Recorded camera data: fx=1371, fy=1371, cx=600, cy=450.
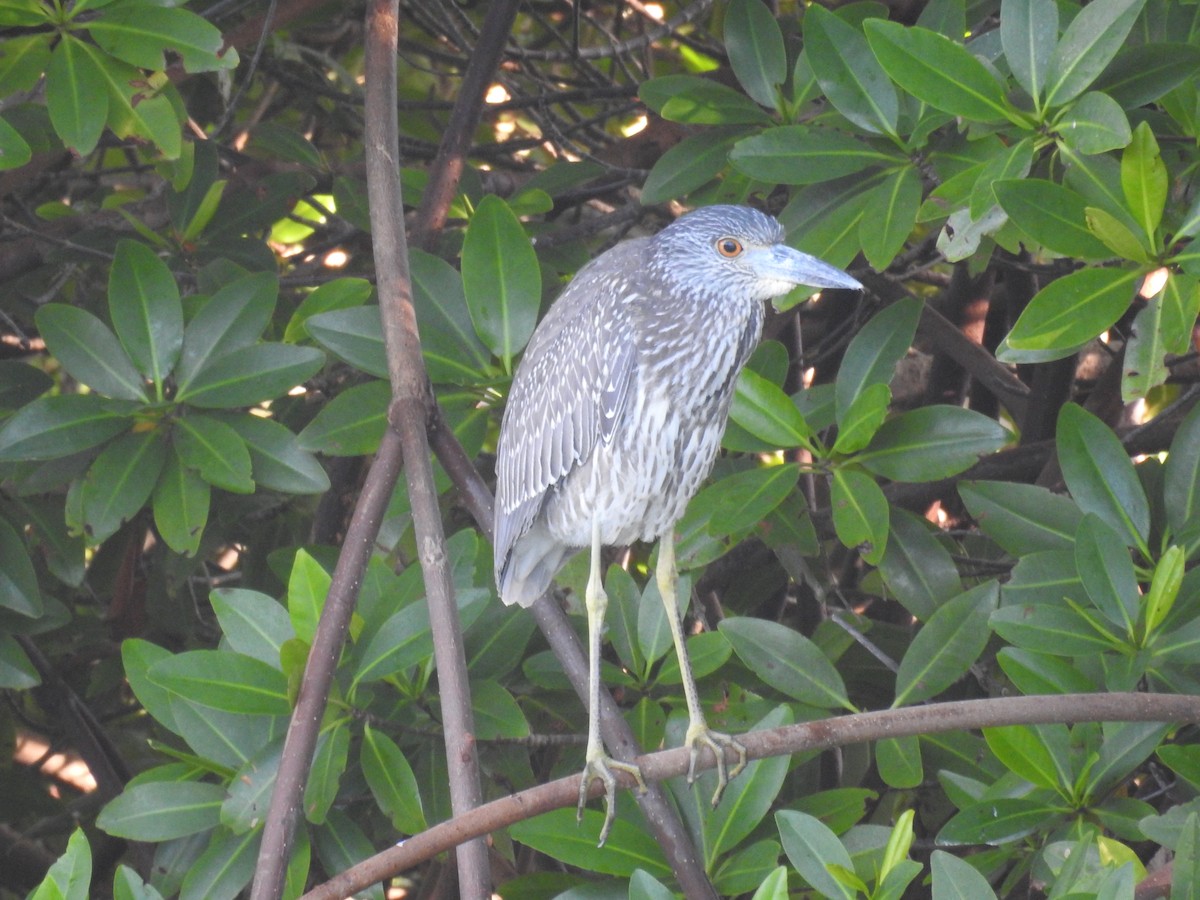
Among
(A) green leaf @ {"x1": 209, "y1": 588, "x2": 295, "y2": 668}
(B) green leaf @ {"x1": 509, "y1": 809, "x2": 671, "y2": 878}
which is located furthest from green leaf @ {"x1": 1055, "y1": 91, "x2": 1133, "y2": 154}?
(A) green leaf @ {"x1": 209, "y1": 588, "x2": 295, "y2": 668}

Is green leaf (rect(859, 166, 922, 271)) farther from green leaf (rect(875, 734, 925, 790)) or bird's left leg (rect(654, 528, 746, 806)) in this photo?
green leaf (rect(875, 734, 925, 790))

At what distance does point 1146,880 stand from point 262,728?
1.50 meters

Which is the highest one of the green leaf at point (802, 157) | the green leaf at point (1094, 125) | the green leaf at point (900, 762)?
the green leaf at point (802, 157)

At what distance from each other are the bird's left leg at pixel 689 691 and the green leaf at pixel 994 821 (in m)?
0.36

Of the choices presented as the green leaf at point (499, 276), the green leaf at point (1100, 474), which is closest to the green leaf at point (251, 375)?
the green leaf at point (499, 276)

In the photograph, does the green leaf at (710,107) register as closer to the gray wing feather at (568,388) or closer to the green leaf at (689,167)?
the green leaf at (689,167)

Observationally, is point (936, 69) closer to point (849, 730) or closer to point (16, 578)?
point (849, 730)

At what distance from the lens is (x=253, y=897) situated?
196cm

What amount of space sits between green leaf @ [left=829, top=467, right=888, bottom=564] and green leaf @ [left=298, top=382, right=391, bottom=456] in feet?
2.96

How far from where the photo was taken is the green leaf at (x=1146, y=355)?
216 centimetres

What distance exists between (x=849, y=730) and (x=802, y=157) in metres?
1.10

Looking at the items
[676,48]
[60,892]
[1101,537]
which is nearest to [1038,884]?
[1101,537]

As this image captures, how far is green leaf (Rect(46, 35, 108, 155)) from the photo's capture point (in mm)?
2543

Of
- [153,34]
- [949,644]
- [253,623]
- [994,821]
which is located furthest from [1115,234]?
[153,34]
